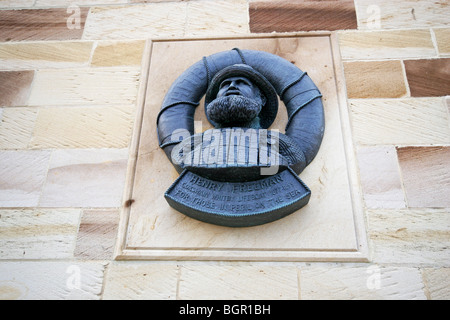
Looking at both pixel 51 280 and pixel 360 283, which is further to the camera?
pixel 51 280

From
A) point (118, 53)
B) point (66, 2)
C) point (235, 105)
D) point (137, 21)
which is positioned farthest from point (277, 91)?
point (66, 2)

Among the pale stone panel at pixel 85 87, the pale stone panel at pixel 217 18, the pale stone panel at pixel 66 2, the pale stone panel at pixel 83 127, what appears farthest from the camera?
the pale stone panel at pixel 66 2

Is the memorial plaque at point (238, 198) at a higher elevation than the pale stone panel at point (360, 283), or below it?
higher

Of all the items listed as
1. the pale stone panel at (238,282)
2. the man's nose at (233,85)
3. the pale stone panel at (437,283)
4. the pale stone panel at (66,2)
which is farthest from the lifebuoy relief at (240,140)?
the pale stone panel at (66,2)

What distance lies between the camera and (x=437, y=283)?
6.83ft

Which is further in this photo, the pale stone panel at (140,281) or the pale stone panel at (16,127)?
the pale stone panel at (16,127)

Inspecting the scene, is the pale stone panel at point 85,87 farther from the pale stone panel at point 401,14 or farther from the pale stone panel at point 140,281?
the pale stone panel at point 401,14

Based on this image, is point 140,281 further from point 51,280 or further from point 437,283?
point 437,283

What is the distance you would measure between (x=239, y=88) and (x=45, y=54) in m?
1.72

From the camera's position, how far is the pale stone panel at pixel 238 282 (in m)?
2.09

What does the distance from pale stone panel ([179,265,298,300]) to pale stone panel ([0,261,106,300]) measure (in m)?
0.50

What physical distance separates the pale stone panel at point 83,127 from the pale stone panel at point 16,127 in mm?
50

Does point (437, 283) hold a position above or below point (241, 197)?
below
